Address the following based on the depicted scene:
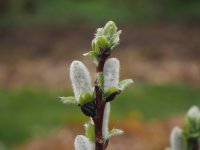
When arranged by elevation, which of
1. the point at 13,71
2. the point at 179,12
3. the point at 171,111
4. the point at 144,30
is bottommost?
the point at 171,111

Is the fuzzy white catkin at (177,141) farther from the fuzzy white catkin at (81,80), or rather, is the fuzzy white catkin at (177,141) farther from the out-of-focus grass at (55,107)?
the out-of-focus grass at (55,107)

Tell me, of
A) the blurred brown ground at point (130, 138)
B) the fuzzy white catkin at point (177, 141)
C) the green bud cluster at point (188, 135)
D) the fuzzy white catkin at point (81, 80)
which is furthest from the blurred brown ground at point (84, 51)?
the fuzzy white catkin at point (81, 80)

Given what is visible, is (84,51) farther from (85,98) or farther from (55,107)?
(85,98)

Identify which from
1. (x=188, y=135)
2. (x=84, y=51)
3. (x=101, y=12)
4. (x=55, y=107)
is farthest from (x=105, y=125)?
(x=101, y=12)

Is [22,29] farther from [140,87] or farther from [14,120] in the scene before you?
[14,120]

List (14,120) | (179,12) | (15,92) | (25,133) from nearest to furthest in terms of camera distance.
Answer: (25,133)
(14,120)
(15,92)
(179,12)

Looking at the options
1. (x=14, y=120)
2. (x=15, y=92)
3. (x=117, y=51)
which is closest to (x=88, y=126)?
(x=14, y=120)

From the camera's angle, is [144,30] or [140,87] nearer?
[140,87]
